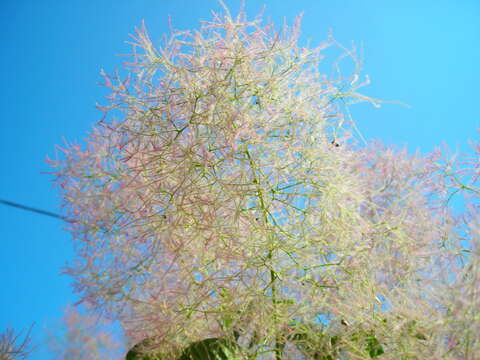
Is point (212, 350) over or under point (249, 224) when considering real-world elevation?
under

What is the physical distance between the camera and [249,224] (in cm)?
62

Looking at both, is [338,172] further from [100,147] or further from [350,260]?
[100,147]

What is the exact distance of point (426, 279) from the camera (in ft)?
1.77

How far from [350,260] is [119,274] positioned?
30cm

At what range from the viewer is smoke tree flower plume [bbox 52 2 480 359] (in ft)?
1.92

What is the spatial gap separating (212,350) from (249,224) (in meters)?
0.15

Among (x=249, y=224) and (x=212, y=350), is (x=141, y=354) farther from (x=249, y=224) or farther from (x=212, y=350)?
(x=249, y=224)

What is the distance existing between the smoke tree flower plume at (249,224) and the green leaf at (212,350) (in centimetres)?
1

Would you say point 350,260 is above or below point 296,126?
below

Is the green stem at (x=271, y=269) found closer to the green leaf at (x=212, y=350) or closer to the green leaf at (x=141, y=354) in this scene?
the green leaf at (x=212, y=350)

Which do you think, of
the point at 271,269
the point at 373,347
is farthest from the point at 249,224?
the point at 373,347

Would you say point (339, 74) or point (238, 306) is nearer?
point (238, 306)

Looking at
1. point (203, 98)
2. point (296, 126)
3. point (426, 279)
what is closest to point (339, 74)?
point (296, 126)

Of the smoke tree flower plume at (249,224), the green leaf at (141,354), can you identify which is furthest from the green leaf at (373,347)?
the green leaf at (141,354)
